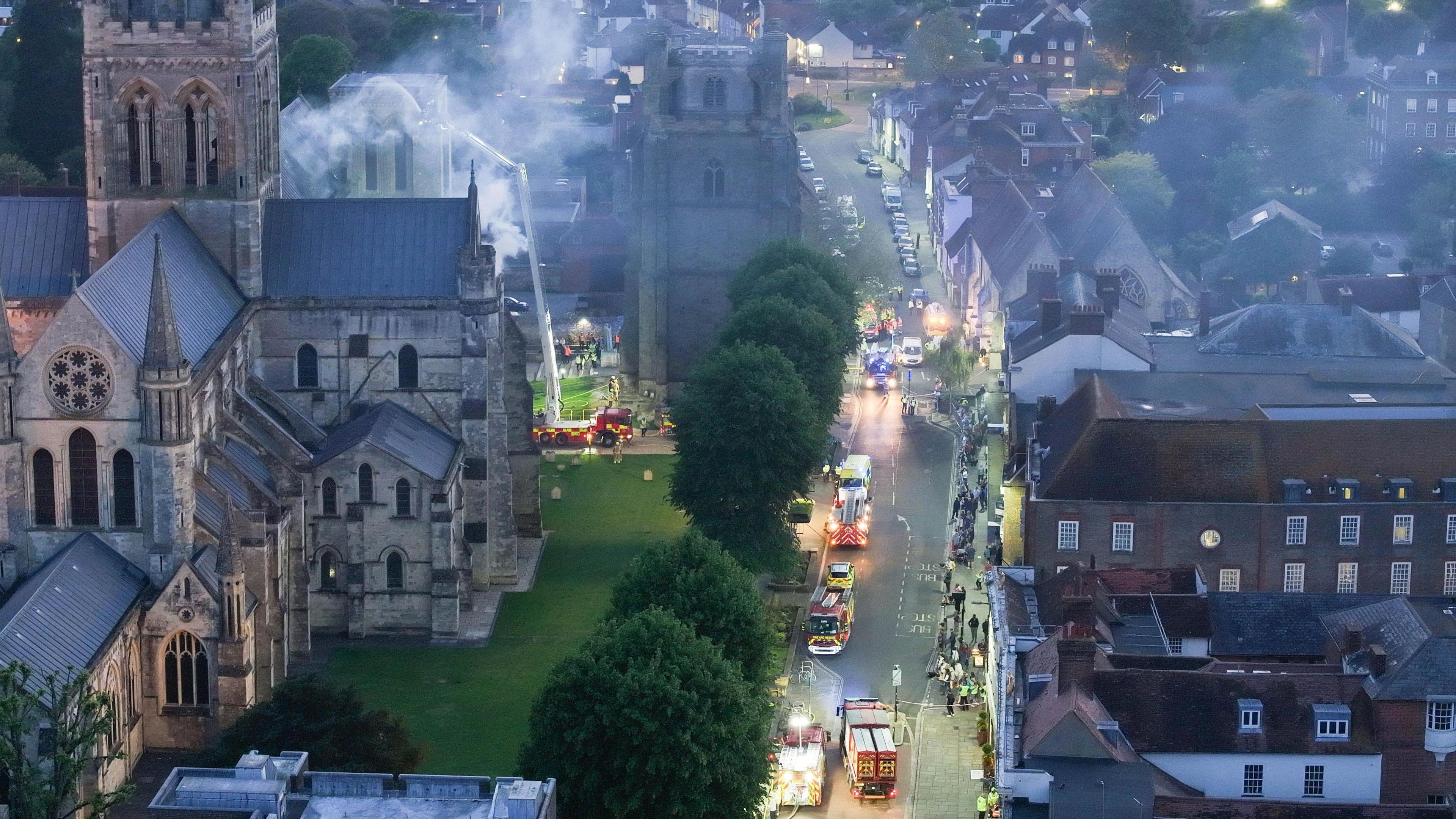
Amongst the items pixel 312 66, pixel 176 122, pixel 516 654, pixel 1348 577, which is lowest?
pixel 516 654

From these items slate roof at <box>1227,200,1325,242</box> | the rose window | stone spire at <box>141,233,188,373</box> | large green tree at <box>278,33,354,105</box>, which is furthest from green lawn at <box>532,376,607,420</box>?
stone spire at <box>141,233,188,373</box>

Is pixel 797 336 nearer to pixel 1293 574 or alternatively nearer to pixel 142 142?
pixel 1293 574

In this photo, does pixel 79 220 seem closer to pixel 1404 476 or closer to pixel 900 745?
pixel 900 745

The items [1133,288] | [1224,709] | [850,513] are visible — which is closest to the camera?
[1224,709]

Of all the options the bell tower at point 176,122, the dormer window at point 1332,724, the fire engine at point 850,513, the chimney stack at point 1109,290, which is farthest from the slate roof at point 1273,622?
the bell tower at point 176,122

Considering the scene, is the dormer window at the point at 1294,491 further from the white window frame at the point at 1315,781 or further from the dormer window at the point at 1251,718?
the white window frame at the point at 1315,781

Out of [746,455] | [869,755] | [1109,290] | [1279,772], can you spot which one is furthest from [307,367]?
[1109,290]

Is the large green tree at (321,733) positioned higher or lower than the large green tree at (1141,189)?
lower
